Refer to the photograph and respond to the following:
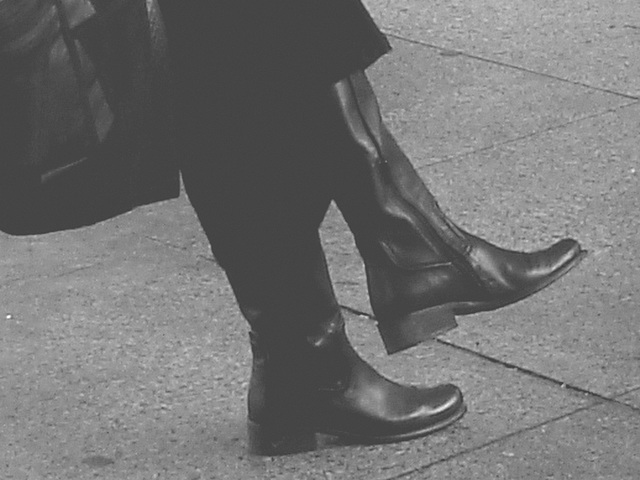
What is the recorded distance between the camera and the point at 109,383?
420 cm

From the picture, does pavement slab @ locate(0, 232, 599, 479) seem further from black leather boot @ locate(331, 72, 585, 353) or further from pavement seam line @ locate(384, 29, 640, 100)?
pavement seam line @ locate(384, 29, 640, 100)

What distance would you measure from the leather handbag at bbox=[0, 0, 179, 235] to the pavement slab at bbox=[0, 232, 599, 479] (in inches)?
34.8

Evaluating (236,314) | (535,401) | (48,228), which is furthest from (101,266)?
(48,228)

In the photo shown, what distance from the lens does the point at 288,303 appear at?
142 inches

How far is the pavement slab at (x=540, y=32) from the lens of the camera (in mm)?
6551

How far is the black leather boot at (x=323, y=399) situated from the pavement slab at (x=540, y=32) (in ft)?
9.12

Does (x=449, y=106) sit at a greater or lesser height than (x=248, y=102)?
lesser

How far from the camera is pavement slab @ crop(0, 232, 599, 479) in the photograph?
12.4ft

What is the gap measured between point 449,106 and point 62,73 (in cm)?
351

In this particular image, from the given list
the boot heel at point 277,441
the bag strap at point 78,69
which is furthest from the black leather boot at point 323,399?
the bag strap at point 78,69

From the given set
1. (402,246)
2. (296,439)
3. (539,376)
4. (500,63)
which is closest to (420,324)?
(402,246)

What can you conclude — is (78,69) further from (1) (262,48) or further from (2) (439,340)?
(2) (439,340)

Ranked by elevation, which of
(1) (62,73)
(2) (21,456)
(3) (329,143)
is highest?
(1) (62,73)

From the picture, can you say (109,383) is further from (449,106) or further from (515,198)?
(449,106)
